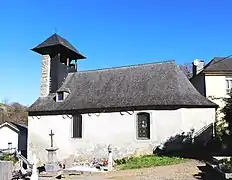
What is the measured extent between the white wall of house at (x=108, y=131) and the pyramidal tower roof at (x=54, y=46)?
21.4 ft

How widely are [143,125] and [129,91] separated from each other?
3013 mm

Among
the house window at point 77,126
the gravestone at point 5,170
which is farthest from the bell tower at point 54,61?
the gravestone at point 5,170

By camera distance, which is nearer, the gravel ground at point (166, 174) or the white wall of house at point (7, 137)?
the gravel ground at point (166, 174)

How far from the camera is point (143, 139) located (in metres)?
21.1

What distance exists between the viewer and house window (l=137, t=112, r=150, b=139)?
69.7ft

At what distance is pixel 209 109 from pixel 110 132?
292 inches

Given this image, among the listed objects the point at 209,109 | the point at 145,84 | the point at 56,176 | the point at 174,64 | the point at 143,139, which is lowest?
the point at 56,176

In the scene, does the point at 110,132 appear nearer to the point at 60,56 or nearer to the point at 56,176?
the point at 56,176

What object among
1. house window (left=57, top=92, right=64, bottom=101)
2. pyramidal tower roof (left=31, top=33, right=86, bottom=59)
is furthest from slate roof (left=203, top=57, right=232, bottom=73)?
pyramidal tower roof (left=31, top=33, right=86, bottom=59)

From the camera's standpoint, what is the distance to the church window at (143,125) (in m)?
21.2

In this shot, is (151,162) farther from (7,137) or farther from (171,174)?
(7,137)

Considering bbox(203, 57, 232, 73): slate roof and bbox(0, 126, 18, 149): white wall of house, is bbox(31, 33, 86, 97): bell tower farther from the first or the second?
bbox(203, 57, 232, 73): slate roof

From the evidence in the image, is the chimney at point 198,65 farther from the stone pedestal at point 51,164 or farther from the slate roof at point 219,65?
the stone pedestal at point 51,164

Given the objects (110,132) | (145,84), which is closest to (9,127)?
(110,132)
